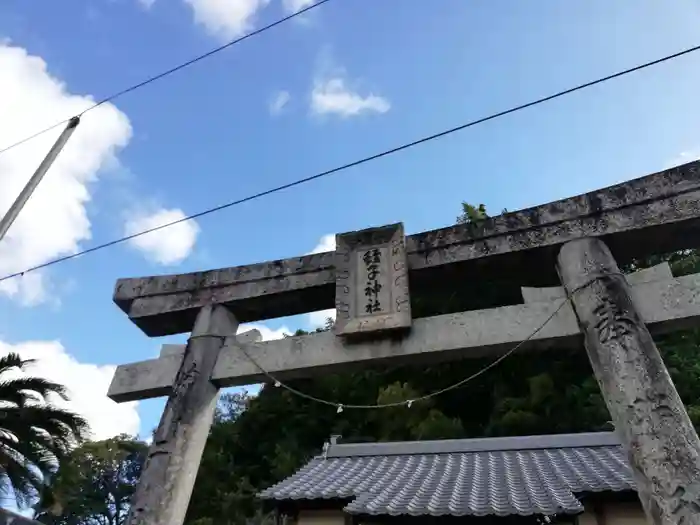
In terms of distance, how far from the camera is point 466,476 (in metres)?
8.55

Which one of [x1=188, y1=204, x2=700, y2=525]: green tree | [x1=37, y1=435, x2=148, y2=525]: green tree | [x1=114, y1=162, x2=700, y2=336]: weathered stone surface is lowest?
[x1=114, y1=162, x2=700, y2=336]: weathered stone surface

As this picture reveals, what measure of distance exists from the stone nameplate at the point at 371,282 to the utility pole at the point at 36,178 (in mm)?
3599

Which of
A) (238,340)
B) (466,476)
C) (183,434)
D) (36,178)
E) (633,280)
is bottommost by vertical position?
(183,434)

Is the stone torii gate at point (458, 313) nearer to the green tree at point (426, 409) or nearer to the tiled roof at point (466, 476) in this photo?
the tiled roof at point (466, 476)

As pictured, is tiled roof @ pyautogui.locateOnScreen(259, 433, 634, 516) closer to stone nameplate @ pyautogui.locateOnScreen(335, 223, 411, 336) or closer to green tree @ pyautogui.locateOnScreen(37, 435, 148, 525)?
stone nameplate @ pyautogui.locateOnScreen(335, 223, 411, 336)

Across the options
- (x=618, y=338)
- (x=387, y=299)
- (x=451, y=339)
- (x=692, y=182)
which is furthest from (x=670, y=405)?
(x=387, y=299)

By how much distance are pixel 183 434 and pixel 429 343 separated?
2.13 m

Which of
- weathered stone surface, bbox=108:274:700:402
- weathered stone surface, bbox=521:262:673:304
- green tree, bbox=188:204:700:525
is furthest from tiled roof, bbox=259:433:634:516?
weathered stone surface, bbox=521:262:673:304

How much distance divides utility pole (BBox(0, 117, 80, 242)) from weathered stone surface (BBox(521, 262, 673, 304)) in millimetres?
5344

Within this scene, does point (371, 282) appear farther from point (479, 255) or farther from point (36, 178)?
point (36, 178)

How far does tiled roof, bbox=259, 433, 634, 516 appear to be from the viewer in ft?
22.3

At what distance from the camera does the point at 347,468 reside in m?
9.73

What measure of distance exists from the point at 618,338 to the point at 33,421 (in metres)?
10.00

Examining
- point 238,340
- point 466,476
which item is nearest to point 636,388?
point 238,340
